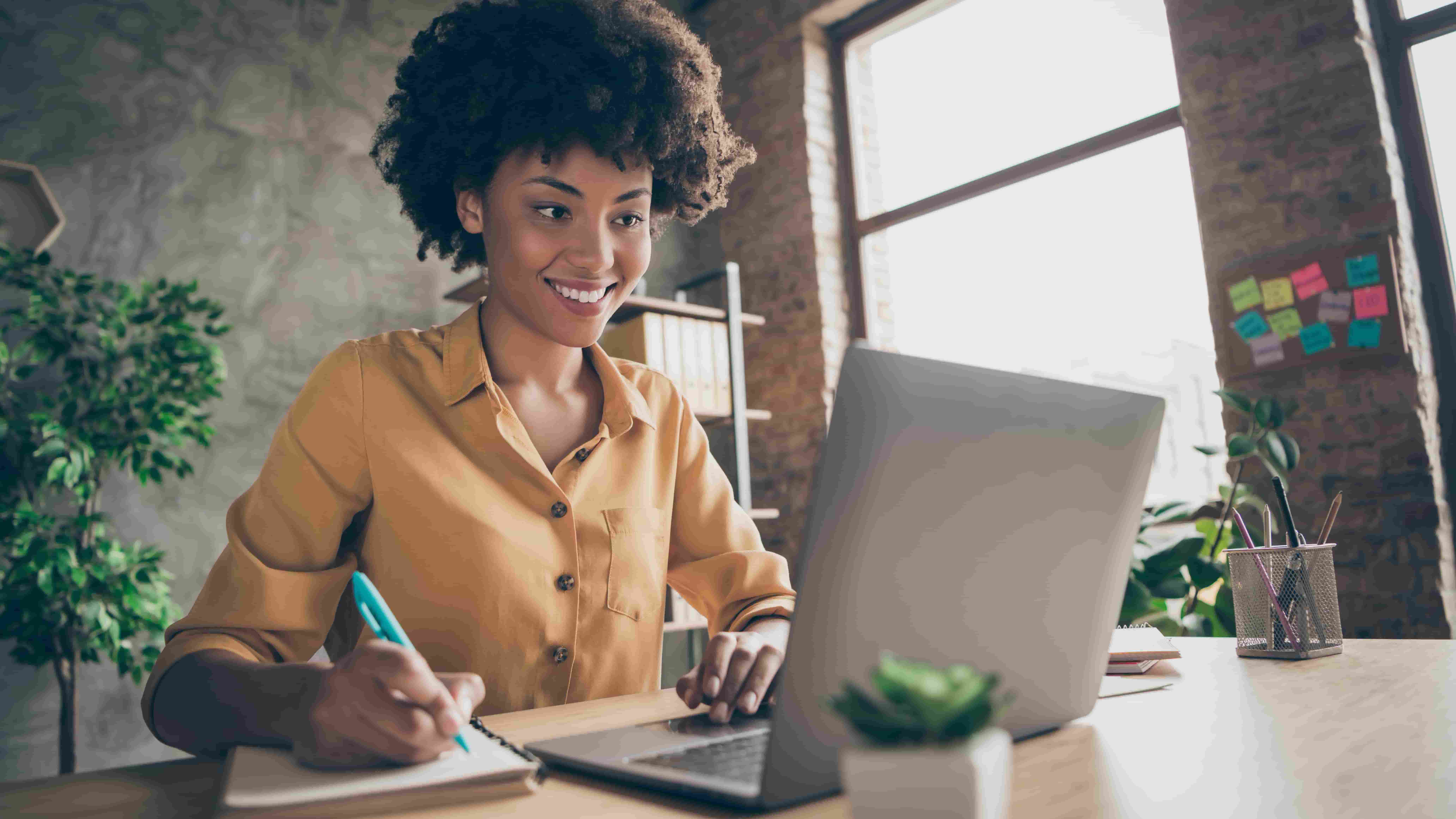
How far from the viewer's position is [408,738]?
583 mm

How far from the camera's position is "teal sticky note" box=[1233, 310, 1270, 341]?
2742 millimetres

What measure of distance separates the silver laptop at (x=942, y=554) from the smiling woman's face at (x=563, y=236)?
2.07 ft

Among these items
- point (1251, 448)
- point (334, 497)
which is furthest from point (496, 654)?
point (1251, 448)

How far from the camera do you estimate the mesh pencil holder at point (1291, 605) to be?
104 centimetres

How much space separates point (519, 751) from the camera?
24.5 inches

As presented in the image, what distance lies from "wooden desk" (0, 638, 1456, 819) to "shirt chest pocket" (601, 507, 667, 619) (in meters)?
0.21

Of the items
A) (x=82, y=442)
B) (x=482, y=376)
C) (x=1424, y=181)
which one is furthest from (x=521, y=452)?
(x=1424, y=181)

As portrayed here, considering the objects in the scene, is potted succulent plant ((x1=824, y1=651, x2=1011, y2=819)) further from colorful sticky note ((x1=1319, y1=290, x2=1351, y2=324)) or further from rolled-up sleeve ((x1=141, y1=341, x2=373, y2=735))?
colorful sticky note ((x1=1319, y1=290, x2=1351, y2=324))

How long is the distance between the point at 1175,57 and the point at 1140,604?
1.77 metres

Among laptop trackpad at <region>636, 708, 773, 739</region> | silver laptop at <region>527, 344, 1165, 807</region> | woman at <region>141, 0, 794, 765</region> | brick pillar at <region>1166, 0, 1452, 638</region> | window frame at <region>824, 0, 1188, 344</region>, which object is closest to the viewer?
silver laptop at <region>527, 344, 1165, 807</region>

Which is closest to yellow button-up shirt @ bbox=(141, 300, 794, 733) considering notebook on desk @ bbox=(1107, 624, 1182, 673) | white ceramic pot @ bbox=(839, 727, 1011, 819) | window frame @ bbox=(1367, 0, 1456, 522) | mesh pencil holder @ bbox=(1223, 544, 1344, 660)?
notebook on desk @ bbox=(1107, 624, 1182, 673)

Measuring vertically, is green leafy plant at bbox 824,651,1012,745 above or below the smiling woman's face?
below

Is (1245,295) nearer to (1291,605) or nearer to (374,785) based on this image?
(1291,605)

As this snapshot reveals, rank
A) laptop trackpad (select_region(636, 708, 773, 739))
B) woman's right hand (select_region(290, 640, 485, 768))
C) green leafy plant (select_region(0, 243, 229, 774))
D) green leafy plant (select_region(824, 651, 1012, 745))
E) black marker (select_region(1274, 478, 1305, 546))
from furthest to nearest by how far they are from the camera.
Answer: green leafy plant (select_region(0, 243, 229, 774)) → black marker (select_region(1274, 478, 1305, 546)) → laptop trackpad (select_region(636, 708, 773, 739)) → woman's right hand (select_region(290, 640, 485, 768)) → green leafy plant (select_region(824, 651, 1012, 745))
